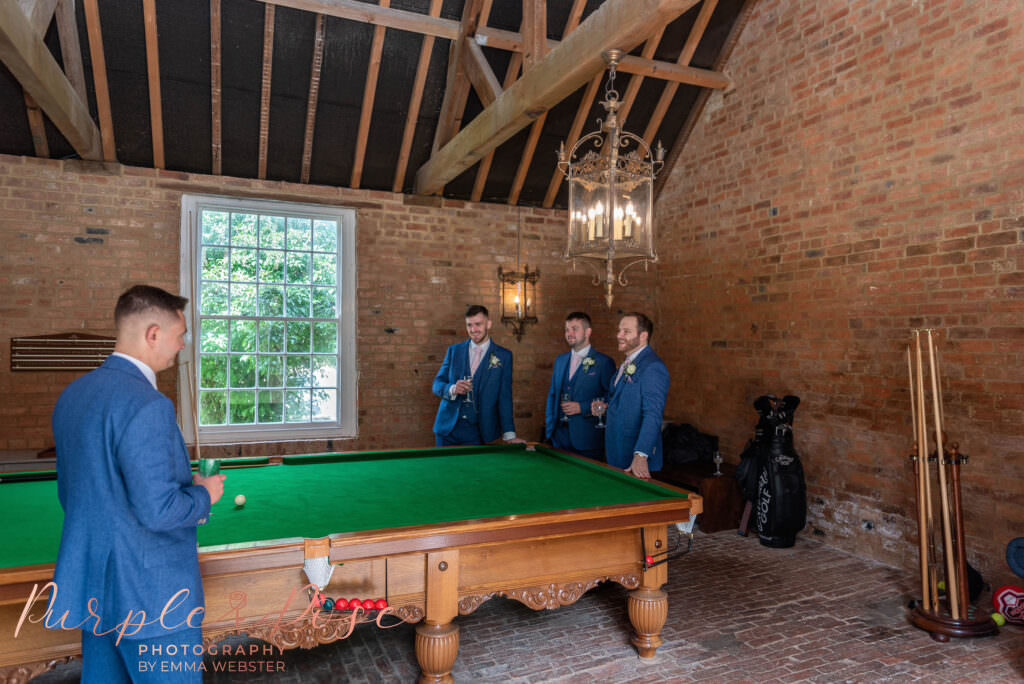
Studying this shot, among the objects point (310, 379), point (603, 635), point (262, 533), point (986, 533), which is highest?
point (310, 379)

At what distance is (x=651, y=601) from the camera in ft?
10.7

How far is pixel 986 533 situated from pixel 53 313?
7.15 metres

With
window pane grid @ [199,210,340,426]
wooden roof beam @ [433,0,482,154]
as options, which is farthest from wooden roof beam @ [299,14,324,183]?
wooden roof beam @ [433,0,482,154]

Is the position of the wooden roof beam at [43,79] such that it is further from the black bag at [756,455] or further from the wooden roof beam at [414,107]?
the black bag at [756,455]

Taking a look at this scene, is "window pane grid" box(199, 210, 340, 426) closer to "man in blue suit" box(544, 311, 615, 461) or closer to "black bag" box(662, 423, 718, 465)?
"man in blue suit" box(544, 311, 615, 461)

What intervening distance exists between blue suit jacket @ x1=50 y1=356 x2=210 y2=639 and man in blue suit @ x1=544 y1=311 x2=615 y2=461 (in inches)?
125

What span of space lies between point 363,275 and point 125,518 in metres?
4.65

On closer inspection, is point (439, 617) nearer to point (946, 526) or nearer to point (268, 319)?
point (946, 526)

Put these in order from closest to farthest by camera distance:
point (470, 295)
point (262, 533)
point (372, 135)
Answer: point (262, 533) < point (372, 135) < point (470, 295)

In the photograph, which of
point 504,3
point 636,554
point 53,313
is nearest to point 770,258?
point 504,3

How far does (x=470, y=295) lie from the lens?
688 cm

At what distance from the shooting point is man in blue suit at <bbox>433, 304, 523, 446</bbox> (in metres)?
5.26

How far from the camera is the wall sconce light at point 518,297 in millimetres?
7000

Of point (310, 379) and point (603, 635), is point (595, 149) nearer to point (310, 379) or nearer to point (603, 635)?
point (310, 379)
